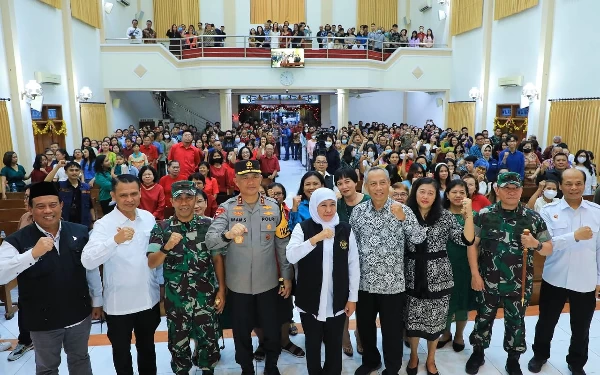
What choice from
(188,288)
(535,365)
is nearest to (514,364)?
(535,365)

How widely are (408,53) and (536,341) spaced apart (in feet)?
43.8

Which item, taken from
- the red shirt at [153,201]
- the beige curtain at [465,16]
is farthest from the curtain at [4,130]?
the beige curtain at [465,16]

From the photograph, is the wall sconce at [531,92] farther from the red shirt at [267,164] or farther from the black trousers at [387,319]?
the black trousers at [387,319]

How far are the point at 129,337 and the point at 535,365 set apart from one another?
2.88 meters

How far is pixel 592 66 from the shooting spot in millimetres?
9398

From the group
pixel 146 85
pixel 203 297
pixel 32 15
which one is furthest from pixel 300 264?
pixel 146 85

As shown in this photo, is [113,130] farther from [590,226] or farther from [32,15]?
[590,226]

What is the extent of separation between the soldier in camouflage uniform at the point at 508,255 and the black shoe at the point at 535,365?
0.54 ft

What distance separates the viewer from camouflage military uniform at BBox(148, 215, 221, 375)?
2.73 m

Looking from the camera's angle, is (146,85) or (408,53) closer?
(146,85)

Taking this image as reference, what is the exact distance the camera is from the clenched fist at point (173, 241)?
255 cm

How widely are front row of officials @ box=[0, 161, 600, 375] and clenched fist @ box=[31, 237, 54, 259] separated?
0.04m

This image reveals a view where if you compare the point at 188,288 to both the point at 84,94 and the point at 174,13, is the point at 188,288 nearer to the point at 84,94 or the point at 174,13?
the point at 84,94

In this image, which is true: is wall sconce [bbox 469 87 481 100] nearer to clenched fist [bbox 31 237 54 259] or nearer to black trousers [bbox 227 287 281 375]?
black trousers [bbox 227 287 281 375]
